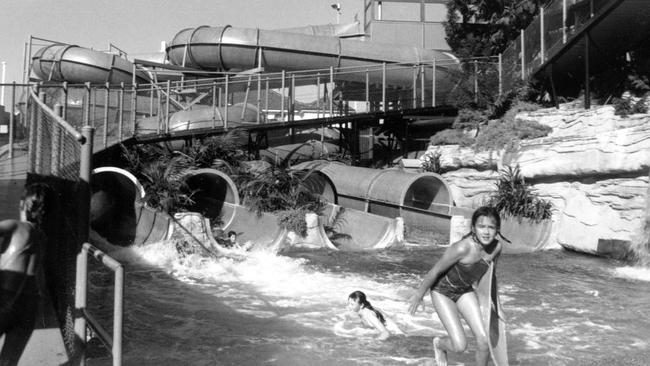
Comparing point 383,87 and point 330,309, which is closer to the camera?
point 330,309

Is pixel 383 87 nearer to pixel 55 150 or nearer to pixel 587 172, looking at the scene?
pixel 587 172

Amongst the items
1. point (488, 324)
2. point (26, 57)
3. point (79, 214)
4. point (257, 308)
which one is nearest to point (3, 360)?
point (79, 214)

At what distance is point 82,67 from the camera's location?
22.5 meters

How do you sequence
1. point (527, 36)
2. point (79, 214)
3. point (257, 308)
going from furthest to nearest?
point (527, 36), point (257, 308), point (79, 214)

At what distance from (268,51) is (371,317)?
16714mm

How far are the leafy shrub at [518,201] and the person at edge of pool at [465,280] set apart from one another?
997 centimetres

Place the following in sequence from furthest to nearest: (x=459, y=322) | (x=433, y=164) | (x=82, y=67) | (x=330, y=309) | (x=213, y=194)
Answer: (x=82, y=67) → (x=433, y=164) → (x=213, y=194) → (x=330, y=309) → (x=459, y=322)

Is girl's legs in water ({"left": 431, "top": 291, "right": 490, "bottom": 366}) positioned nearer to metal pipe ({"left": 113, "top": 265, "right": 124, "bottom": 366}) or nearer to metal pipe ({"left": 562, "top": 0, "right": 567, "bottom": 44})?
metal pipe ({"left": 113, "top": 265, "right": 124, "bottom": 366})

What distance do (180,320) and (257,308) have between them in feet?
4.08

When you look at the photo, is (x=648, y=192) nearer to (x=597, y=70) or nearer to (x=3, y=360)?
(x=597, y=70)

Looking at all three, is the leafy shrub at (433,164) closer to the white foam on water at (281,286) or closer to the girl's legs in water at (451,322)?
the white foam on water at (281,286)

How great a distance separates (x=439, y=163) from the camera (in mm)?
18391

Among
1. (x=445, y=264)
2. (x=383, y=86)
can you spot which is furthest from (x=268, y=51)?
(x=445, y=264)

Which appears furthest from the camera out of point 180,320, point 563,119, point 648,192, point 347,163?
point 347,163
